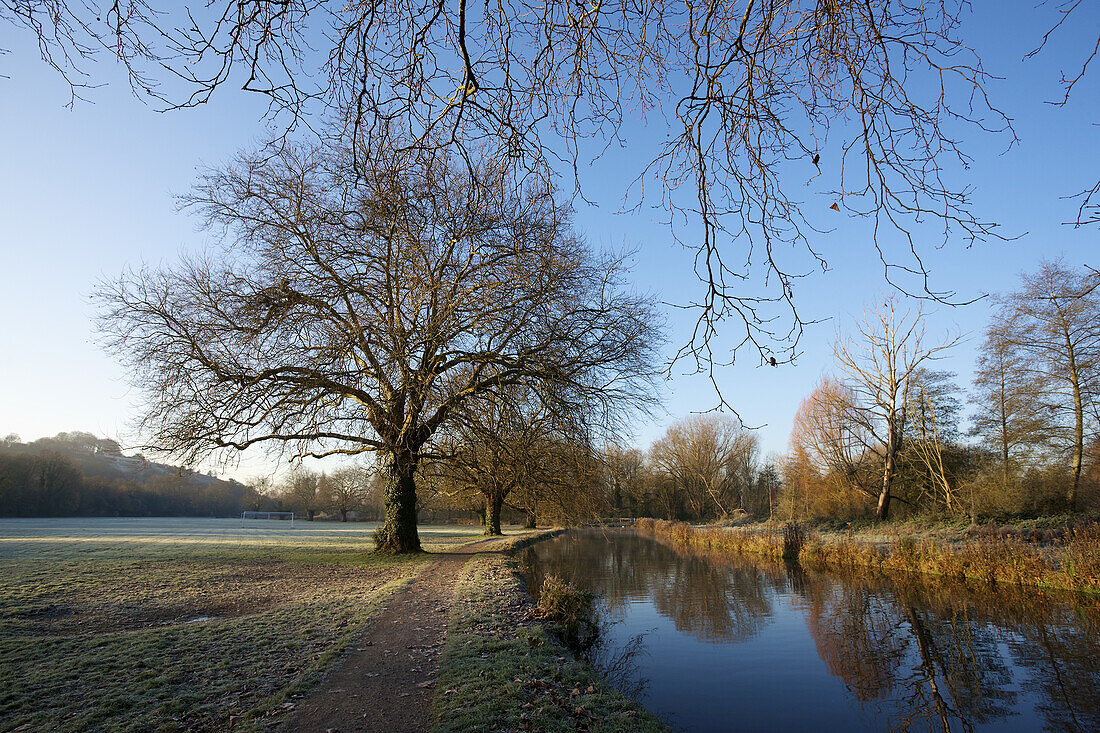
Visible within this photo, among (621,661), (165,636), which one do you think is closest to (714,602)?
(621,661)

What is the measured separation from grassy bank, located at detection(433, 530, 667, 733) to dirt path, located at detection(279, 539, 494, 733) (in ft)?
0.66

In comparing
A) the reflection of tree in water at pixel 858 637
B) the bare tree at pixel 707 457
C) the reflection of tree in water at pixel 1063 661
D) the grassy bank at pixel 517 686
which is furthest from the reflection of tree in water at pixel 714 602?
the bare tree at pixel 707 457

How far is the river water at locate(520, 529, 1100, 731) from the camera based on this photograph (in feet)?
21.8

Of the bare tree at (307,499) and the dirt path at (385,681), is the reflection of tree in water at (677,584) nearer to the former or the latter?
the dirt path at (385,681)

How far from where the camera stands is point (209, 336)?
13.4m

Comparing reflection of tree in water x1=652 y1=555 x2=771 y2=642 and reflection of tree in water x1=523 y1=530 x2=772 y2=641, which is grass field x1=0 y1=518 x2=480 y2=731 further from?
reflection of tree in water x1=652 y1=555 x2=771 y2=642

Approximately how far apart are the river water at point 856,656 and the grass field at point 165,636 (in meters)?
4.36

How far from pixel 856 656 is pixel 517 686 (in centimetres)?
635

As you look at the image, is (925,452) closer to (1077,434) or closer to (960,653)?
(1077,434)

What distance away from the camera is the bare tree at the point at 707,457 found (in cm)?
4112

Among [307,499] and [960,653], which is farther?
[307,499]

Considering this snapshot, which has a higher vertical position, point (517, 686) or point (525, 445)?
point (525, 445)

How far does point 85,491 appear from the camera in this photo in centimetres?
5119

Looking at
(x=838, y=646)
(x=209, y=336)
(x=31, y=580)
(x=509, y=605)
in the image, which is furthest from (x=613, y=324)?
(x=31, y=580)
